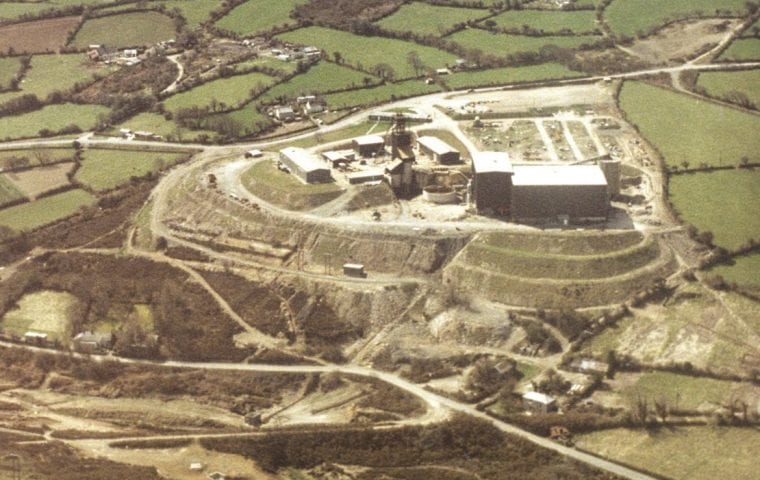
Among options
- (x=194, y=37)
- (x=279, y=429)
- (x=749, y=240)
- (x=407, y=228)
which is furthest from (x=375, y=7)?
(x=279, y=429)

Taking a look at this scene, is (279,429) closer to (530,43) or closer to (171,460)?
(171,460)

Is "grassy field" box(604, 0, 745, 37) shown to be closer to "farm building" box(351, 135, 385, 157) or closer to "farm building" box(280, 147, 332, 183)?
"farm building" box(351, 135, 385, 157)

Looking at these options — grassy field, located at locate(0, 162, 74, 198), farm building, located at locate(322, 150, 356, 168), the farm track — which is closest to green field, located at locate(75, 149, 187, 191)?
grassy field, located at locate(0, 162, 74, 198)

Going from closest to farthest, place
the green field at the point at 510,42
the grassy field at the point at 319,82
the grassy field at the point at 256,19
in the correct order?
the grassy field at the point at 319,82, the green field at the point at 510,42, the grassy field at the point at 256,19

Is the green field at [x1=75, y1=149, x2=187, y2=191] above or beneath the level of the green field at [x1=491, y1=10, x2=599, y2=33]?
beneath

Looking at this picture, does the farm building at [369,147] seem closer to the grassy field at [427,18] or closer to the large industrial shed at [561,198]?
the large industrial shed at [561,198]

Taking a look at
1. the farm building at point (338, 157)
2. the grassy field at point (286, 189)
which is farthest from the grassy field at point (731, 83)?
the grassy field at point (286, 189)

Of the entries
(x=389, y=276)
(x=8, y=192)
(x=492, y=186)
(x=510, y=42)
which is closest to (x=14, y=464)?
(x=389, y=276)
